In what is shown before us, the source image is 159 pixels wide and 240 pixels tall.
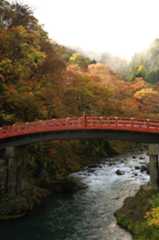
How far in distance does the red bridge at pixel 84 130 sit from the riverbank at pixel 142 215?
575 centimetres

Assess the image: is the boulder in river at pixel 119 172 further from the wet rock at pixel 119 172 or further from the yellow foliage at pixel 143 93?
the yellow foliage at pixel 143 93

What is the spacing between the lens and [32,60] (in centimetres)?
5288

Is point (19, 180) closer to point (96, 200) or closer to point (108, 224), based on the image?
point (96, 200)

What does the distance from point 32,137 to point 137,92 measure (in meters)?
71.9

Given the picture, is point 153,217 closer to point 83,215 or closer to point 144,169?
Answer: point 83,215

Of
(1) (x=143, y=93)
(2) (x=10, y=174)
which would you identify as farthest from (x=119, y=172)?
(1) (x=143, y=93)

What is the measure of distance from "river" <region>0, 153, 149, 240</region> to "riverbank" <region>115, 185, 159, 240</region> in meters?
0.86

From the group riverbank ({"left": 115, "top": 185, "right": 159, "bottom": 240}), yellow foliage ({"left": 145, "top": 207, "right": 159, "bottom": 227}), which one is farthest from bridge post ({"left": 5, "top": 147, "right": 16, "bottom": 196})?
yellow foliage ({"left": 145, "top": 207, "right": 159, "bottom": 227})

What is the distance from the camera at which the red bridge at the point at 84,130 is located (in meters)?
40.7

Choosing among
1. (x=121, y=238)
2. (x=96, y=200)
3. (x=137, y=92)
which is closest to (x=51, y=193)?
(x=96, y=200)

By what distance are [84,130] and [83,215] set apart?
865cm

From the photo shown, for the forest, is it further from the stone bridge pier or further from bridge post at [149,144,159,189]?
bridge post at [149,144,159,189]

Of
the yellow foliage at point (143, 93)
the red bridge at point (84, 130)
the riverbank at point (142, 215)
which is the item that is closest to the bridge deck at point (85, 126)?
the red bridge at point (84, 130)

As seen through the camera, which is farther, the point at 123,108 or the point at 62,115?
the point at 123,108
